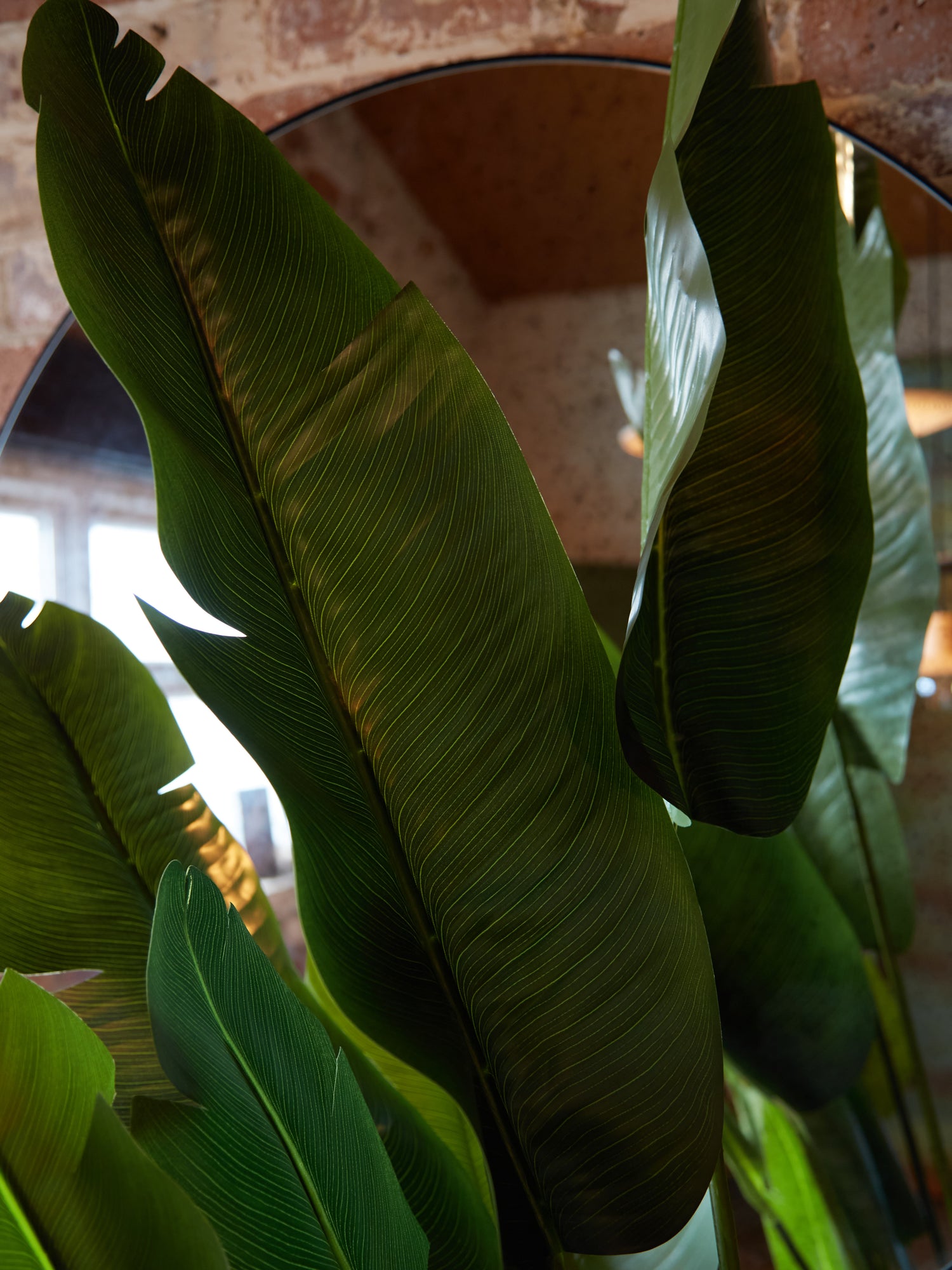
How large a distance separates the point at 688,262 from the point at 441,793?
0.20 m

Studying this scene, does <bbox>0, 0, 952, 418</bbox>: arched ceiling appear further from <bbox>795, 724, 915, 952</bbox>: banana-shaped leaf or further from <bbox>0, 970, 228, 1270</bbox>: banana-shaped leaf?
<bbox>0, 970, 228, 1270</bbox>: banana-shaped leaf

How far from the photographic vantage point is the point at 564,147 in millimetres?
854

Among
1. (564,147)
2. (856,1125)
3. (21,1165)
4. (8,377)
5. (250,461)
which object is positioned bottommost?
(856,1125)

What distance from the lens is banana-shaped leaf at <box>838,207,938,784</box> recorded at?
749 mm

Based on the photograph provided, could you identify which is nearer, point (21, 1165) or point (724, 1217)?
point (21, 1165)

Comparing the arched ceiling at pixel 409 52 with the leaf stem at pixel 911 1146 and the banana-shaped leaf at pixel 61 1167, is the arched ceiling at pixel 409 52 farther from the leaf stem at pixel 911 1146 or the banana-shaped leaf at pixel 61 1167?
the banana-shaped leaf at pixel 61 1167

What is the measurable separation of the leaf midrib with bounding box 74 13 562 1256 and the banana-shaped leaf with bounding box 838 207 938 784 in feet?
1.64

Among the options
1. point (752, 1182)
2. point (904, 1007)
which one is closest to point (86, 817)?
point (752, 1182)

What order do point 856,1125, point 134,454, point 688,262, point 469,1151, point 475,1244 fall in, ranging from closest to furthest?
point 688,262 < point 475,1244 < point 469,1151 < point 856,1125 < point 134,454

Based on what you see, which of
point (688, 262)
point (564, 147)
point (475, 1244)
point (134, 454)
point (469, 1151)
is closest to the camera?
point (688, 262)

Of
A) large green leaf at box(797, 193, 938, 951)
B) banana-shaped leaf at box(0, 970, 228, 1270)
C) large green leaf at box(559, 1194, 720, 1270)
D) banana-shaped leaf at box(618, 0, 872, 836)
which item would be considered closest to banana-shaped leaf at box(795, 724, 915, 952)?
large green leaf at box(797, 193, 938, 951)

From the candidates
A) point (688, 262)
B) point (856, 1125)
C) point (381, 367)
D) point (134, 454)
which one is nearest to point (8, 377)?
point (134, 454)

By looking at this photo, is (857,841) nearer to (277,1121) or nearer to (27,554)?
(277,1121)

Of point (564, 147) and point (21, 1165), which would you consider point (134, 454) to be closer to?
point (564, 147)
